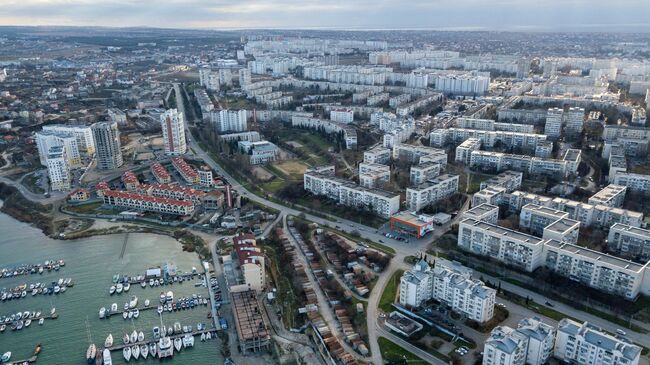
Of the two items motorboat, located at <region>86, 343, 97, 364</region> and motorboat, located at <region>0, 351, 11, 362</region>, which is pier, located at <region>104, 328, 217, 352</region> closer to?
motorboat, located at <region>86, 343, 97, 364</region>

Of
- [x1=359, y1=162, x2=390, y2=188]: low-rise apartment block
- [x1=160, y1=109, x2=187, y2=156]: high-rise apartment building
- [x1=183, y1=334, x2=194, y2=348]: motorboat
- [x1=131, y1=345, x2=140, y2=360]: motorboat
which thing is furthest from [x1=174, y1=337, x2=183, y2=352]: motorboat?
[x1=160, y1=109, x2=187, y2=156]: high-rise apartment building

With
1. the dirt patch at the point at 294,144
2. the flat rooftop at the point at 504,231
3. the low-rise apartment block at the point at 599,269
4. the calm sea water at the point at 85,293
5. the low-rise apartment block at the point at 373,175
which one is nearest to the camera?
the calm sea water at the point at 85,293

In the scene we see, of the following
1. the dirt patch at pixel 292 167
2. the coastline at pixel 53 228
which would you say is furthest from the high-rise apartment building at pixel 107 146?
the dirt patch at pixel 292 167

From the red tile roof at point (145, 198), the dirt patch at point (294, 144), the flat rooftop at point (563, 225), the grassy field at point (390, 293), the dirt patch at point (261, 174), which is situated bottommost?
the grassy field at point (390, 293)

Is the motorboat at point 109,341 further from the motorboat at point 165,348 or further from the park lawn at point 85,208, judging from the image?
the park lawn at point 85,208

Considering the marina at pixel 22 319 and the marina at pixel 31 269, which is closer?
the marina at pixel 22 319

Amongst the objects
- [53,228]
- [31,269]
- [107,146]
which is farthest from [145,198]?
[107,146]

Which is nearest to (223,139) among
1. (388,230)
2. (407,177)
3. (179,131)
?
(179,131)

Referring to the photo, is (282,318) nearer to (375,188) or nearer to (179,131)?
(375,188)
